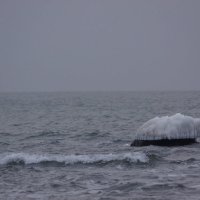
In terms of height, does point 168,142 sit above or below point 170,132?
below

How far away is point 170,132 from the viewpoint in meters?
29.3

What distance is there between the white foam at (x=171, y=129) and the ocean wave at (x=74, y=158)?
3.20 m

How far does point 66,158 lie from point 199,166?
21.7 feet

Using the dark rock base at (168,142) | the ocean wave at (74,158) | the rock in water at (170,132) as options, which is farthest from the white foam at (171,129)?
the ocean wave at (74,158)

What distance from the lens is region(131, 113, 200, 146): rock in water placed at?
2934cm

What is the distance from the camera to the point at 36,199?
1797cm

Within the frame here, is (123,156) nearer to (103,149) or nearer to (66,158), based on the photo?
(66,158)

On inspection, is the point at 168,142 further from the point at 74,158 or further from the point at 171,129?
the point at 74,158

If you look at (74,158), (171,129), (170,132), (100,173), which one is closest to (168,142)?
(170,132)

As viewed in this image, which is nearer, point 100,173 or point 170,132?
point 100,173

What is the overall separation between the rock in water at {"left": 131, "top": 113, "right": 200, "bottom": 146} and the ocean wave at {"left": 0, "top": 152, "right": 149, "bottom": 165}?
3.23 m

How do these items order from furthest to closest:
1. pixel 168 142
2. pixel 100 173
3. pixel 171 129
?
pixel 168 142 < pixel 171 129 < pixel 100 173

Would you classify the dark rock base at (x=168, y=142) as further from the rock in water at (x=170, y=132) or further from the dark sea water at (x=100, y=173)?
the dark sea water at (x=100, y=173)

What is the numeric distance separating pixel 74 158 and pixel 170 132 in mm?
5917
